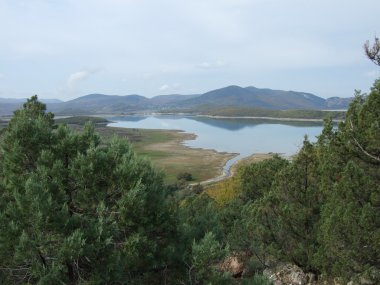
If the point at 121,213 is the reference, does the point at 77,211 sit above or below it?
below

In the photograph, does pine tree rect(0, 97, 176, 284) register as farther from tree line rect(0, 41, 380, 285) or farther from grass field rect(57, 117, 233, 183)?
grass field rect(57, 117, 233, 183)

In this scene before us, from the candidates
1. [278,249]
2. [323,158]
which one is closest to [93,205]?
[323,158]

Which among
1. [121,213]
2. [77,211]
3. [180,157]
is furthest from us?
[180,157]

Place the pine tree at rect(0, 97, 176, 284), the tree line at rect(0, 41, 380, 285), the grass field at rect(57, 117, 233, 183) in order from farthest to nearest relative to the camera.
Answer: the grass field at rect(57, 117, 233, 183) → the tree line at rect(0, 41, 380, 285) → the pine tree at rect(0, 97, 176, 284)

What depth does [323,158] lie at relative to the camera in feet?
44.2

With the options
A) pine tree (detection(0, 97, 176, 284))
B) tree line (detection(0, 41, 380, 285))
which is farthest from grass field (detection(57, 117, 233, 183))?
pine tree (detection(0, 97, 176, 284))

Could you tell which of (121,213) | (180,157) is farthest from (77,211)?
(180,157)

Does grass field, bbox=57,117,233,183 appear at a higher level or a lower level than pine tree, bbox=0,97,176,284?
lower

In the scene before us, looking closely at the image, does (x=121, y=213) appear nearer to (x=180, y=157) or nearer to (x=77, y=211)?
(x=77, y=211)

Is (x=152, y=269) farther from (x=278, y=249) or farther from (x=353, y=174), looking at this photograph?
(x=278, y=249)

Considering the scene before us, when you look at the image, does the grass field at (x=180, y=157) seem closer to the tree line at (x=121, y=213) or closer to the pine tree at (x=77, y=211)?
the tree line at (x=121, y=213)

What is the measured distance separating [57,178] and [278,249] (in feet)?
34.6

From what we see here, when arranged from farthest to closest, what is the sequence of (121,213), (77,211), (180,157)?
(180,157), (77,211), (121,213)

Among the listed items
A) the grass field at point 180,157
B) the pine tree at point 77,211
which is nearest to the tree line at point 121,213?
the pine tree at point 77,211
